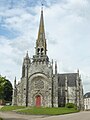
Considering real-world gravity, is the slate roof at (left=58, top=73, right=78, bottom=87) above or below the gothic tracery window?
above

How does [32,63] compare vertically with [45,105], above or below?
above

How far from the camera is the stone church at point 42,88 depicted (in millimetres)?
64188

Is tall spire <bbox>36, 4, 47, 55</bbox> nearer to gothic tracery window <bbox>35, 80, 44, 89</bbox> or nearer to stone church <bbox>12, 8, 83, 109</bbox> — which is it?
stone church <bbox>12, 8, 83, 109</bbox>

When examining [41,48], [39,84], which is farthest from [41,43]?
[39,84]

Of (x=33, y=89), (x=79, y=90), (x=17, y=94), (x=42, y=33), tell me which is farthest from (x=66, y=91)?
(x=42, y=33)

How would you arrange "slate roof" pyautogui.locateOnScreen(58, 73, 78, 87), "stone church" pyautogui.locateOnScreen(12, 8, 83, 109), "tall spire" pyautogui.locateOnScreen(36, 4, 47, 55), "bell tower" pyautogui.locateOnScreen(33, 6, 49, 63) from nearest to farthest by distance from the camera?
"stone church" pyautogui.locateOnScreen(12, 8, 83, 109) < "bell tower" pyautogui.locateOnScreen(33, 6, 49, 63) < "tall spire" pyautogui.locateOnScreen(36, 4, 47, 55) < "slate roof" pyautogui.locateOnScreen(58, 73, 78, 87)

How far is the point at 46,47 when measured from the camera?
235 feet

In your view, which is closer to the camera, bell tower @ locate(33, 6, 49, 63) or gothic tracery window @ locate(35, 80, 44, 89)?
gothic tracery window @ locate(35, 80, 44, 89)

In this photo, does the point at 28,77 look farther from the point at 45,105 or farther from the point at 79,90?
the point at 79,90

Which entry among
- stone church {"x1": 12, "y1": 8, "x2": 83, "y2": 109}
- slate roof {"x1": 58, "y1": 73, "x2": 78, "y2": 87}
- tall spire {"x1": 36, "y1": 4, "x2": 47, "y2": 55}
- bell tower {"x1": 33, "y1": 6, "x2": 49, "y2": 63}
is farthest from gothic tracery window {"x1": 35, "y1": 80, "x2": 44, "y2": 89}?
tall spire {"x1": 36, "y1": 4, "x2": 47, "y2": 55}

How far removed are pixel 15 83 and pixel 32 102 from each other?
25.4 ft

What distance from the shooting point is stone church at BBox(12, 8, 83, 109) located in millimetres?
64188

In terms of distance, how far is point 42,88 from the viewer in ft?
214

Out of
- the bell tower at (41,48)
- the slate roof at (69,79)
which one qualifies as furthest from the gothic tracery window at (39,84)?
the slate roof at (69,79)
